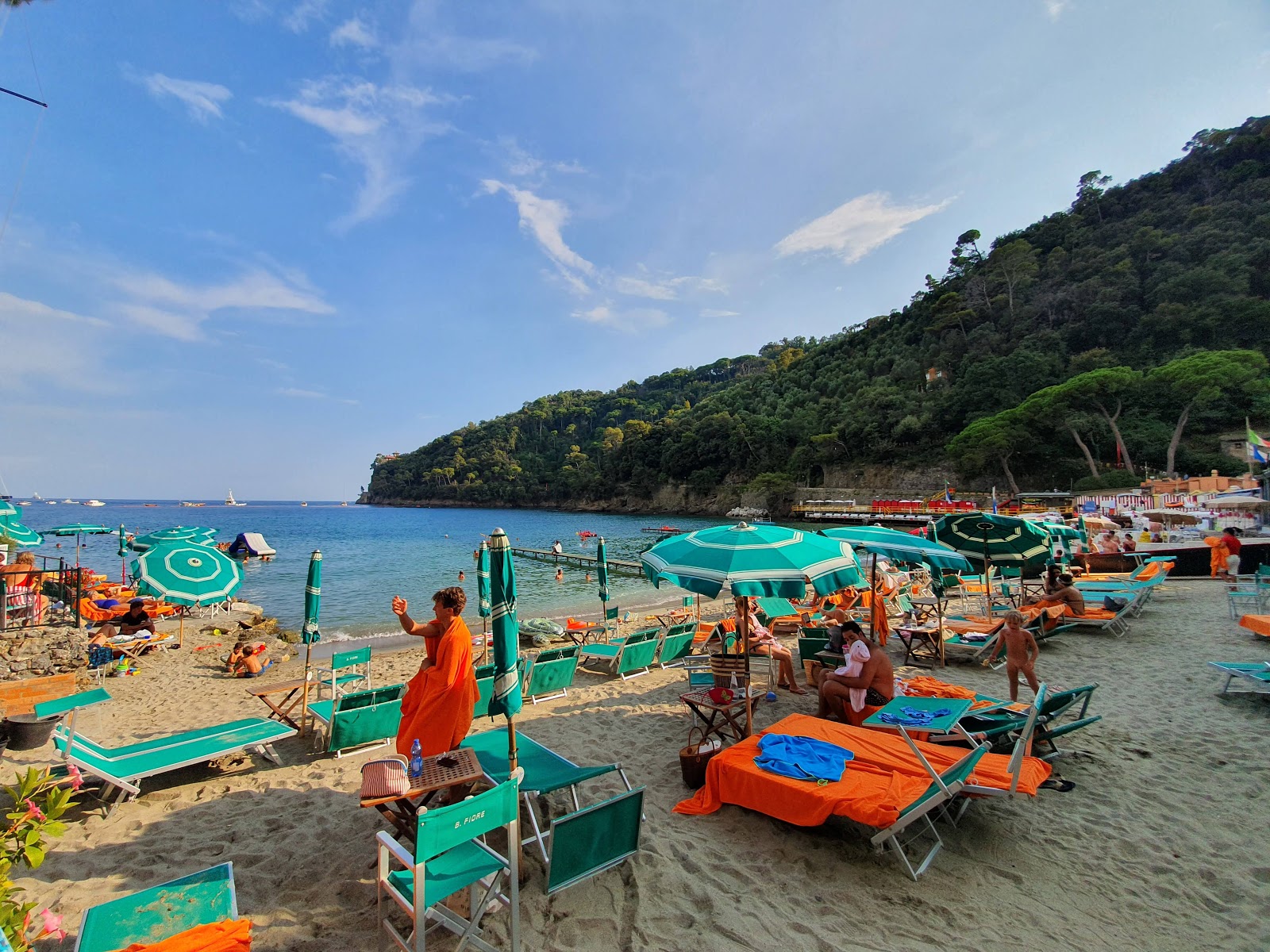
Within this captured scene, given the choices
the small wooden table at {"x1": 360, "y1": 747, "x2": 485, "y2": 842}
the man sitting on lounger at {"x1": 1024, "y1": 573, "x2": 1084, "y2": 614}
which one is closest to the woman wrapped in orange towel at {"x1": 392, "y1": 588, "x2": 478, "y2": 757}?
the small wooden table at {"x1": 360, "y1": 747, "x2": 485, "y2": 842}

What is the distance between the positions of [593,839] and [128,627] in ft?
44.0

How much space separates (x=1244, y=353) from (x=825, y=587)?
5211cm

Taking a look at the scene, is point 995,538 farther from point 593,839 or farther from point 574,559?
point 574,559

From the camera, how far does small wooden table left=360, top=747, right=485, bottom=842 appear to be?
3.07m

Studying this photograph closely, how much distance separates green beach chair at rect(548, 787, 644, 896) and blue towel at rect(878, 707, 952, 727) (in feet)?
8.79

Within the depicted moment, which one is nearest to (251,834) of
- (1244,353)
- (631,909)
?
(631,909)

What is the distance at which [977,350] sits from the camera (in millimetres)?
62562

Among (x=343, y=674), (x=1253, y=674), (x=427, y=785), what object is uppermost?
(x=427, y=785)

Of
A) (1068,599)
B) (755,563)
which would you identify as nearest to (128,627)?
(755,563)

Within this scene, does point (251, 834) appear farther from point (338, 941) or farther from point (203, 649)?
point (203, 649)

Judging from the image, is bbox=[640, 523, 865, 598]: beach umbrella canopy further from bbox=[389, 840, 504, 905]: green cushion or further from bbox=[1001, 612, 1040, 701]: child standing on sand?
bbox=[1001, 612, 1040, 701]: child standing on sand

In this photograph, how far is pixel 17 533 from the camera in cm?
1296

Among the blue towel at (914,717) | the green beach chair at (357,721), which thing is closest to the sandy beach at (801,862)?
the green beach chair at (357,721)

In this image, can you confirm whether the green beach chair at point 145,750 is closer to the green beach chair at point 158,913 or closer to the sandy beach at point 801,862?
the sandy beach at point 801,862
